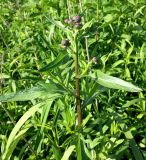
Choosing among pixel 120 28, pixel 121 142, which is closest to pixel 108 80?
pixel 121 142

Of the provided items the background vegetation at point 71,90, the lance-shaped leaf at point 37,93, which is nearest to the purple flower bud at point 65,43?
the background vegetation at point 71,90

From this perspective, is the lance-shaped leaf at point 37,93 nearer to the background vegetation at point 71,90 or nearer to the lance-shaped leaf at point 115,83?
the background vegetation at point 71,90

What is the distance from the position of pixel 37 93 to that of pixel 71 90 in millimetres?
250

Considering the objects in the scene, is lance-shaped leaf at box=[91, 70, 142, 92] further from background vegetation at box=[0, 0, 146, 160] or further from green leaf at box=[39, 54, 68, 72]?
green leaf at box=[39, 54, 68, 72]

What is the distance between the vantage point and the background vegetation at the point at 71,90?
5.82ft

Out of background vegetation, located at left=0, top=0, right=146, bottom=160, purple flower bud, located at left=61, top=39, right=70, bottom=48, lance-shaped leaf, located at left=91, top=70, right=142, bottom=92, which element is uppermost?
purple flower bud, located at left=61, top=39, right=70, bottom=48

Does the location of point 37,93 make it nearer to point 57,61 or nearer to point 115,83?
point 57,61

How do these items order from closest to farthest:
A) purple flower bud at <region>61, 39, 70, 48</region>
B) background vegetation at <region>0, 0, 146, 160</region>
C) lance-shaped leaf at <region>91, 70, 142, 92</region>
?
lance-shaped leaf at <region>91, 70, 142, 92</region>, purple flower bud at <region>61, 39, 70, 48</region>, background vegetation at <region>0, 0, 146, 160</region>

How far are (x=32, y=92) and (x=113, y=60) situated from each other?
1578 millimetres

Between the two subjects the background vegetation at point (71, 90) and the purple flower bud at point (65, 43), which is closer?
the purple flower bud at point (65, 43)

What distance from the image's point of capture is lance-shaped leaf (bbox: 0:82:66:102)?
5.10 ft

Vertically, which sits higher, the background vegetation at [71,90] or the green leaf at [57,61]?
the green leaf at [57,61]

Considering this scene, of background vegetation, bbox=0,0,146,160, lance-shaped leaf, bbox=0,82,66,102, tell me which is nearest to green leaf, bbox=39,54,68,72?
background vegetation, bbox=0,0,146,160

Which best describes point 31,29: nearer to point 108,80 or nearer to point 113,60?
point 113,60
